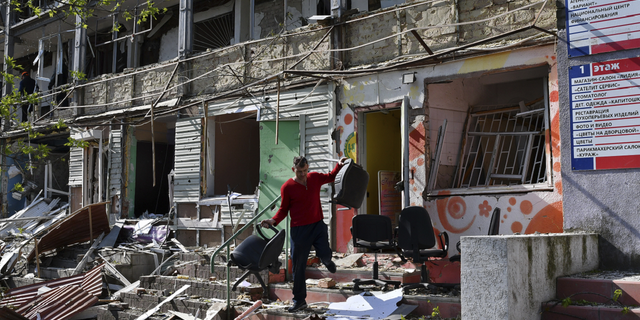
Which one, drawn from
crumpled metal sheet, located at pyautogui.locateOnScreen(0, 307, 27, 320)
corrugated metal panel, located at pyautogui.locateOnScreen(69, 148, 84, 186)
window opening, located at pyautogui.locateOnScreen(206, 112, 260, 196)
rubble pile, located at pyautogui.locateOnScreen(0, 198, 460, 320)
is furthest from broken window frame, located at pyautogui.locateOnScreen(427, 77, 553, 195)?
corrugated metal panel, located at pyautogui.locateOnScreen(69, 148, 84, 186)

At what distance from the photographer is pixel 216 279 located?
28.7ft

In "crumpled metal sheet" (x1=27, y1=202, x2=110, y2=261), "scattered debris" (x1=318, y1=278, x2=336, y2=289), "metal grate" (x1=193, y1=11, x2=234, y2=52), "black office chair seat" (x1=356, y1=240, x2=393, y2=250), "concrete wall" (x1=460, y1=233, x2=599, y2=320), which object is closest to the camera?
"concrete wall" (x1=460, y1=233, x2=599, y2=320)

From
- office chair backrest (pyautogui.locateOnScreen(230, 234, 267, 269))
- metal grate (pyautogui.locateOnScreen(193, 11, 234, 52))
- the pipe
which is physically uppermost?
metal grate (pyautogui.locateOnScreen(193, 11, 234, 52))

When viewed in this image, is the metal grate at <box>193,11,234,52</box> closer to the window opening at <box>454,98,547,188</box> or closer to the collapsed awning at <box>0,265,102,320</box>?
the collapsed awning at <box>0,265,102,320</box>

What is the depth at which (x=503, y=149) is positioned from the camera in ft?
30.8

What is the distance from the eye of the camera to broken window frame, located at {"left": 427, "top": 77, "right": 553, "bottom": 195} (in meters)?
8.13

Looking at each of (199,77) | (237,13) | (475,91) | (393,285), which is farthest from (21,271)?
(475,91)

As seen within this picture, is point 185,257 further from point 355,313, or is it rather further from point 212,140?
point 355,313

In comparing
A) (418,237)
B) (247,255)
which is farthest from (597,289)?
→ (247,255)

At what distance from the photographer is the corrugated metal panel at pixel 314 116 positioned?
10250 millimetres

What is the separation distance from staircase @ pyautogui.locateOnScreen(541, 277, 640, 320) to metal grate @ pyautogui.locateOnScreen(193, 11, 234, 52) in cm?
1073

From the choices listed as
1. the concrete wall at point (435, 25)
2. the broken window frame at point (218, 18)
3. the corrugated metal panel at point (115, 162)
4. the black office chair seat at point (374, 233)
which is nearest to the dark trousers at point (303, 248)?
the black office chair seat at point (374, 233)

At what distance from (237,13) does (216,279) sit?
281 inches

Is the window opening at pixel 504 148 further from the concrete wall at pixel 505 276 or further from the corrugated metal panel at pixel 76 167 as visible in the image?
the corrugated metal panel at pixel 76 167
